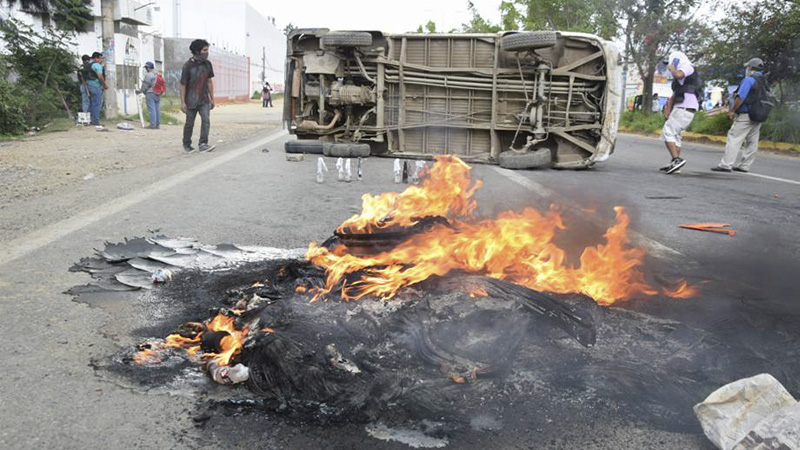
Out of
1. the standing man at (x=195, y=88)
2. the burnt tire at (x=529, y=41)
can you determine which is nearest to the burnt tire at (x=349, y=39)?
the burnt tire at (x=529, y=41)

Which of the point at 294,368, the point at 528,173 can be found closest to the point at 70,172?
the point at 528,173

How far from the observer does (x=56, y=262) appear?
4.31 meters

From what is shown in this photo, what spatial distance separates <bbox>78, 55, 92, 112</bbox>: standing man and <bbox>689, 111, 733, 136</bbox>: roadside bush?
2022cm

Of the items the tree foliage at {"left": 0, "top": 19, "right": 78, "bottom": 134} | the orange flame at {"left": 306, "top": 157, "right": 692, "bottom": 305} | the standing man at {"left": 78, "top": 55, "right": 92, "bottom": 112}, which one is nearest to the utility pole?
the tree foliage at {"left": 0, "top": 19, "right": 78, "bottom": 134}

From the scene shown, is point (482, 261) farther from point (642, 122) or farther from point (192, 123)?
point (642, 122)

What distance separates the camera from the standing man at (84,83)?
18.0m

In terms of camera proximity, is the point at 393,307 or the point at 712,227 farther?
the point at 712,227

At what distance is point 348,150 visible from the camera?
10.5 metres

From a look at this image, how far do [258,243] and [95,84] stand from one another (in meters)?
15.9

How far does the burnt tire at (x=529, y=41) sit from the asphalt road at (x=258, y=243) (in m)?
1.98

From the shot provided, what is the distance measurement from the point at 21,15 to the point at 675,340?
83.1 feet

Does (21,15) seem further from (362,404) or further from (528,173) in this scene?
(362,404)

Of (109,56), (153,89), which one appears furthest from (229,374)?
(109,56)

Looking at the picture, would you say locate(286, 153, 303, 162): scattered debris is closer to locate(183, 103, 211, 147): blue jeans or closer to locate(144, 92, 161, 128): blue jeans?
locate(183, 103, 211, 147): blue jeans
